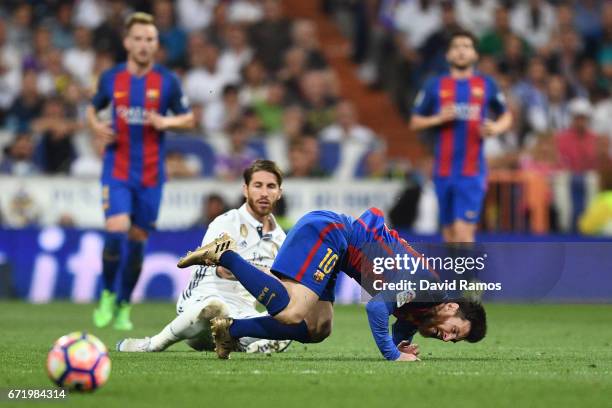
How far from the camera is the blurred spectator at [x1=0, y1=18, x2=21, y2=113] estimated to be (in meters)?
17.2

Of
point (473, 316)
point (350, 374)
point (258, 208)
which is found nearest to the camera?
point (350, 374)

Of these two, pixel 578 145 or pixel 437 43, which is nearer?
pixel 578 145

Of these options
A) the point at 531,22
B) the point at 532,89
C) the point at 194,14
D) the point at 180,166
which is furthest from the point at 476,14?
the point at 180,166

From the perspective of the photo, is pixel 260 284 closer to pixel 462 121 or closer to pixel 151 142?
pixel 151 142

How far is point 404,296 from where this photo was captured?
786 cm

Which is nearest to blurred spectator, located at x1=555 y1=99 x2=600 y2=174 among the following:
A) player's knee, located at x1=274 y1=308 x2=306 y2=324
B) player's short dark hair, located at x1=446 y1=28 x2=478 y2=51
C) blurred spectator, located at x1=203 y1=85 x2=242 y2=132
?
blurred spectator, located at x1=203 y1=85 x2=242 y2=132

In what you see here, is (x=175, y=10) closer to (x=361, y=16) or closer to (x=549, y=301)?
(x=361, y=16)

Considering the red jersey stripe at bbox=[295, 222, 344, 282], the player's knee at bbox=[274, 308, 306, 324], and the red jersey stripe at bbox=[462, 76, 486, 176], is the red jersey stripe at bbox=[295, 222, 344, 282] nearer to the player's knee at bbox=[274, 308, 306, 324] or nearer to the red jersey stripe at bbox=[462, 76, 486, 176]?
the player's knee at bbox=[274, 308, 306, 324]

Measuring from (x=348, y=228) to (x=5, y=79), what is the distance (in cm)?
1032

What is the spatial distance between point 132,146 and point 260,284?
3971 mm

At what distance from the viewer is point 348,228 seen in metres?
8.18

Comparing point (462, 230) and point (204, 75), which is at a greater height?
point (204, 75)

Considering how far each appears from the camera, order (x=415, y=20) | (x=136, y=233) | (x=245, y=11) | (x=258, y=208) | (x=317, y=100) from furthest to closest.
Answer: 1. (x=415, y=20)
2. (x=245, y=11)
3. (x=317, y=100)
4. (x=136, y=233)
5. (x=258, y=208)

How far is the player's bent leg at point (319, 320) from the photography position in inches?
320
